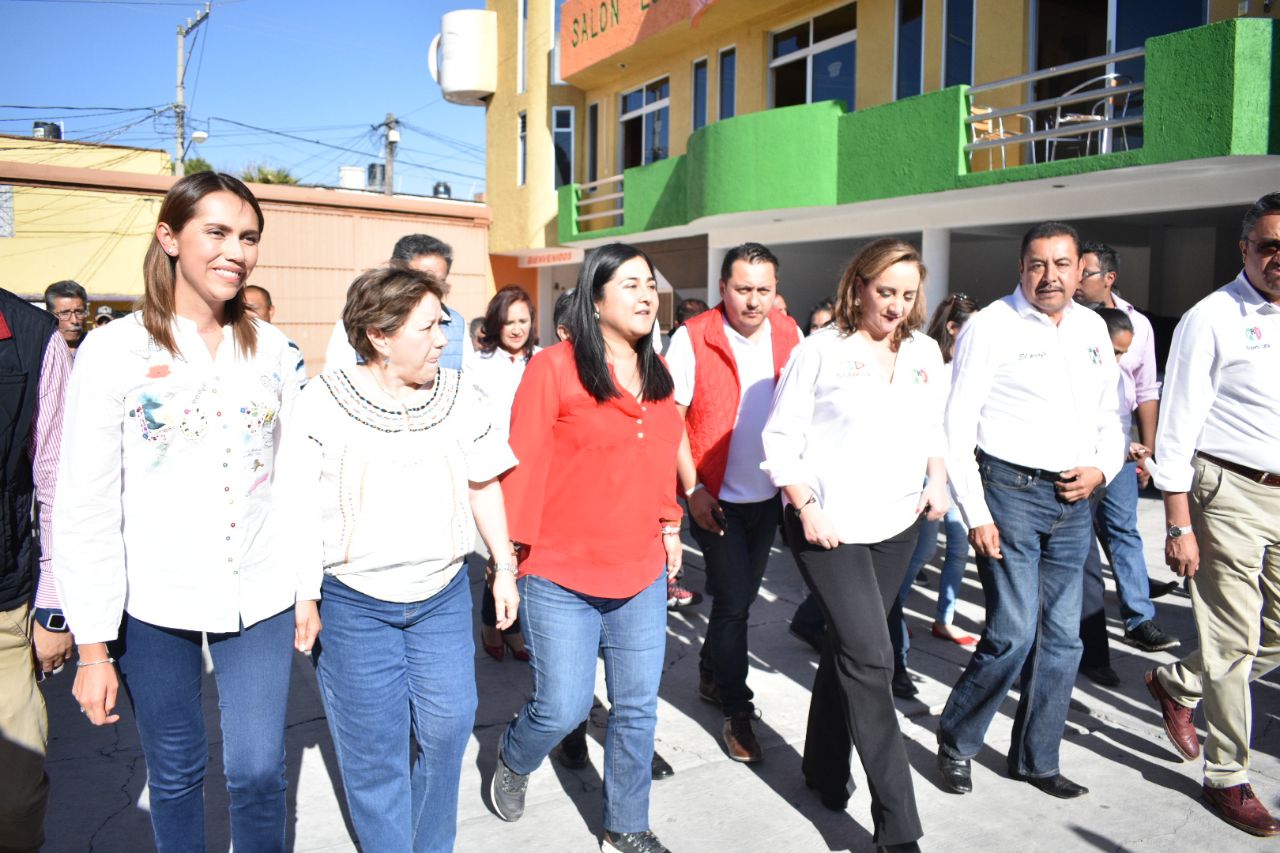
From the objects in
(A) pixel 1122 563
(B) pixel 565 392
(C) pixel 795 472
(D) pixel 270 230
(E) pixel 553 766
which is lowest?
(E) pixel 553 766

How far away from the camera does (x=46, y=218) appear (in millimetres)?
20859

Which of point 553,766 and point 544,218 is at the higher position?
point 544,218

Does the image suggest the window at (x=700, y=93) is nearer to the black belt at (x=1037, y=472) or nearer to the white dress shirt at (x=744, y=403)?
the white dress shirt at (x=744, y=403)

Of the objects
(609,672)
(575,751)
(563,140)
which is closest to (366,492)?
(609,672)

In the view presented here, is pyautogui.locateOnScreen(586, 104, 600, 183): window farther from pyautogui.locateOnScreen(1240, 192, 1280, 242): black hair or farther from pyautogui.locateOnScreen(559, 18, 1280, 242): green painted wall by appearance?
pyautogui.locateOnScreen(1240, 192, 1280, 242): black hair

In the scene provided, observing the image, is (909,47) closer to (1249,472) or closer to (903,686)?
(903,686)

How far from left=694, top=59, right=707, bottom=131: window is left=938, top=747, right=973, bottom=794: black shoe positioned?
16.0 metres

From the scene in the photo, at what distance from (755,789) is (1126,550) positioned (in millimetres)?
2862

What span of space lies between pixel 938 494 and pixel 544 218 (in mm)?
20103

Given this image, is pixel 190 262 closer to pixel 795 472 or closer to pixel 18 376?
pixel 18 376

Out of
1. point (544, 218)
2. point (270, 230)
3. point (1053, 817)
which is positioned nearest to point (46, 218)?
point (270, 230)

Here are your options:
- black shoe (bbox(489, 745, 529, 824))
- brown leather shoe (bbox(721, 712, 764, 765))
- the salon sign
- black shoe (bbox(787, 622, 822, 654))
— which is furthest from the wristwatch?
the salon sign

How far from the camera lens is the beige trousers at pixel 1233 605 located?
3.38 meters

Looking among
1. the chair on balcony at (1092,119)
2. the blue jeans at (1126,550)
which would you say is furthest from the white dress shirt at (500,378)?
the chair on balcony at (1092,119)
